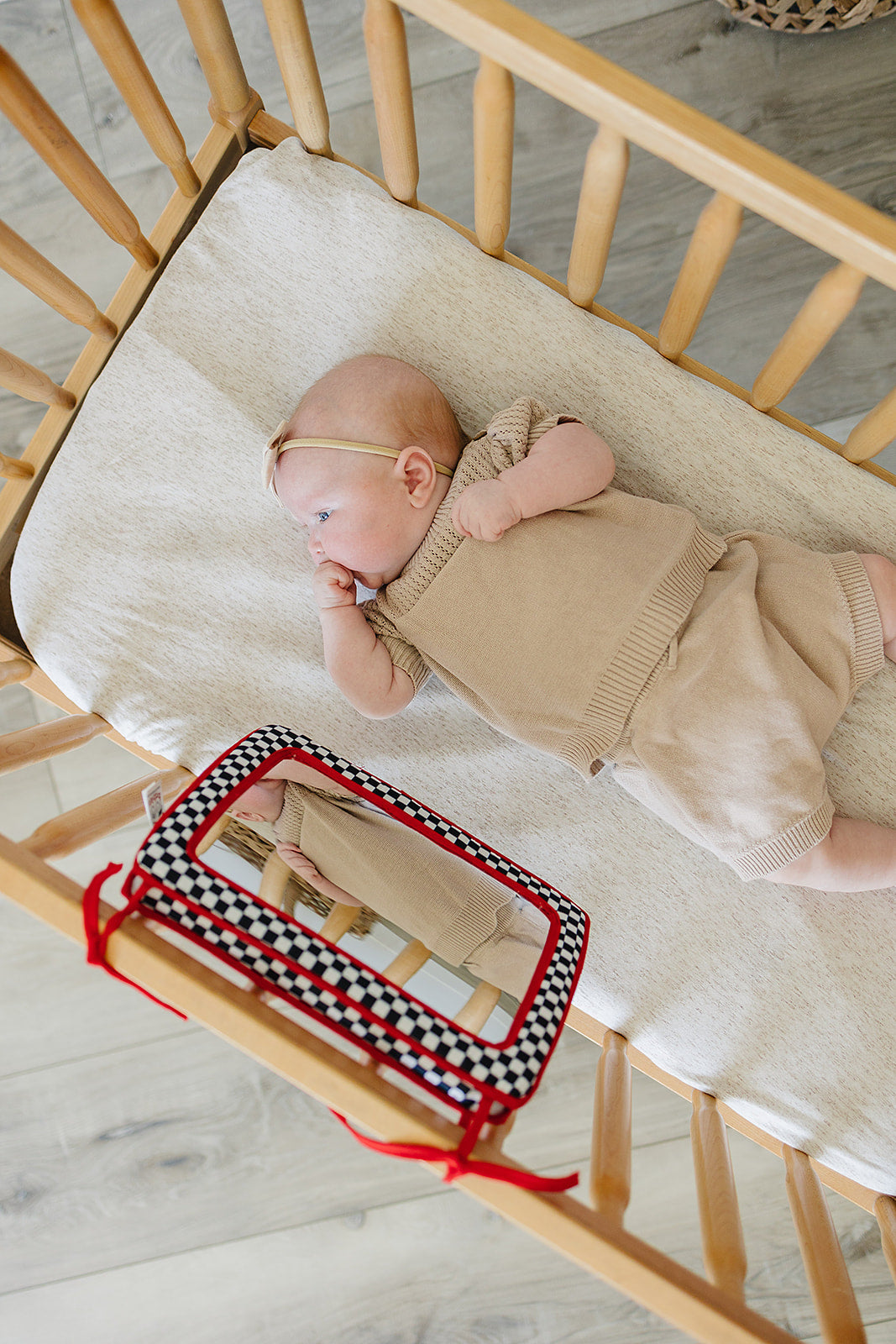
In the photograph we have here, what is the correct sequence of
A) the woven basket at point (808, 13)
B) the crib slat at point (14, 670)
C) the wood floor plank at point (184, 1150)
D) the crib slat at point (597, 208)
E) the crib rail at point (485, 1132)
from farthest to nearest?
the wood floor plank at point (184, 1150), the woven basket at point (808, 13), the crib slat at point (14, 670), the crib slat at point (597, 208), the crib rail at point (485, 1132)

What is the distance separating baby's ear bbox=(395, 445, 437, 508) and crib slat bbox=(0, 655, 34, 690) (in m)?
0.47

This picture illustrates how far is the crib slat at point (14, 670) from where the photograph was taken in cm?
105

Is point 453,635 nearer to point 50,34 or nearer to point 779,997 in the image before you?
point 779,997

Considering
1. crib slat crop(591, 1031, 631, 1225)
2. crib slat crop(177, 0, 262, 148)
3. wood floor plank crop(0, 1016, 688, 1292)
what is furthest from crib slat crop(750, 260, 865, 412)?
wood floor plank crop(0, 1016, 688, 1292)

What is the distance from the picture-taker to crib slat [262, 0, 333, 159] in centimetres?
82

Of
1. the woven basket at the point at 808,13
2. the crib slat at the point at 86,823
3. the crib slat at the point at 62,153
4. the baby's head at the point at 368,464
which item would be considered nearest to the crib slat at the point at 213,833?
the crib slat at the point at 86,823

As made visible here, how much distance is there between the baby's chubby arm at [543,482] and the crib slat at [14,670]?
1.86 feet

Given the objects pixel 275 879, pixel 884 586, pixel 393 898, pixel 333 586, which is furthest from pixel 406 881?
pixel 884 586

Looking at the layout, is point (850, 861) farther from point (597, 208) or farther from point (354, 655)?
point (597, 208)

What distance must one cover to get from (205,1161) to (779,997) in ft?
3.24

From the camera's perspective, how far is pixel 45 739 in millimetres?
953

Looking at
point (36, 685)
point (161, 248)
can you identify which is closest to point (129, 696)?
point (36, 685)

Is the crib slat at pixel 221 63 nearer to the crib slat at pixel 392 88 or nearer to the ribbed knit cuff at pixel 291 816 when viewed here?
the crib slat at pixel 392 88

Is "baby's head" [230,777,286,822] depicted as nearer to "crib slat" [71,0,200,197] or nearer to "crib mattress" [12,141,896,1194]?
"crib mattress" [12,141,896,1194]
